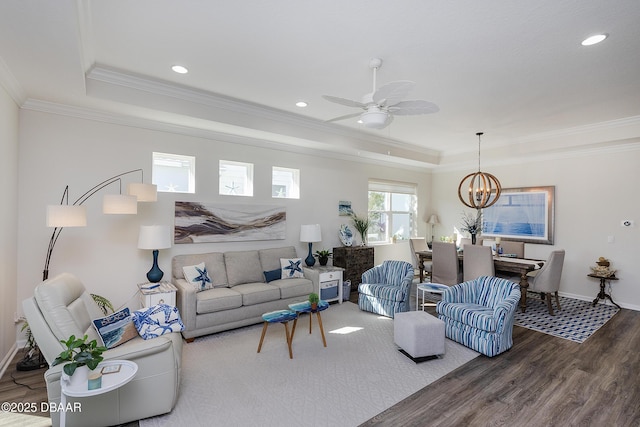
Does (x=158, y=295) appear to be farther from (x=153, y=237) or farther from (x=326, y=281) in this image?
(x=326, y=281)

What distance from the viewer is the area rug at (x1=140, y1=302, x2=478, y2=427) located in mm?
2368

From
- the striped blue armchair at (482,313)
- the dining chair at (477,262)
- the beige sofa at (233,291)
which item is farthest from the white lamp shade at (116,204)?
the dining chair at (477,262)

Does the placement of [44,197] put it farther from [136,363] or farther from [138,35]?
[136,363]

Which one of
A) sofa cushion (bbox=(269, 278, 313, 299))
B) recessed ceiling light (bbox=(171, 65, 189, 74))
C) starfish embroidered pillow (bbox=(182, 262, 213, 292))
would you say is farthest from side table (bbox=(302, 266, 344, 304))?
recessed ceiling light (bbox=(171, 65, 189, 74))

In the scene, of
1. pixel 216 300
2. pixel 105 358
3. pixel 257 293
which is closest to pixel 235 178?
pixel 257 293

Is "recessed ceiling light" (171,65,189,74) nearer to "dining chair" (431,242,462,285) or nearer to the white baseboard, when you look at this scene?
the white baseboard

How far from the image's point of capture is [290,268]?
4910 mm

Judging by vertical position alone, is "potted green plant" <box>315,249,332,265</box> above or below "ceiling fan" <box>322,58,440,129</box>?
below

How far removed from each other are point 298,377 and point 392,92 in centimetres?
265

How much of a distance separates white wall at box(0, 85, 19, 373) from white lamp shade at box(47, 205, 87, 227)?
45 cm

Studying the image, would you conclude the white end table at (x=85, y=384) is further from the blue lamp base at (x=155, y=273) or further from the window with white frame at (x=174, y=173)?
the window with white frame at (x=174, y=173)

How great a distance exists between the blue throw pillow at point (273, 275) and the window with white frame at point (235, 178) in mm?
1315

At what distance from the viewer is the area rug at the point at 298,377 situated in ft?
7.77

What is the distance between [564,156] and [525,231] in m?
1.55
